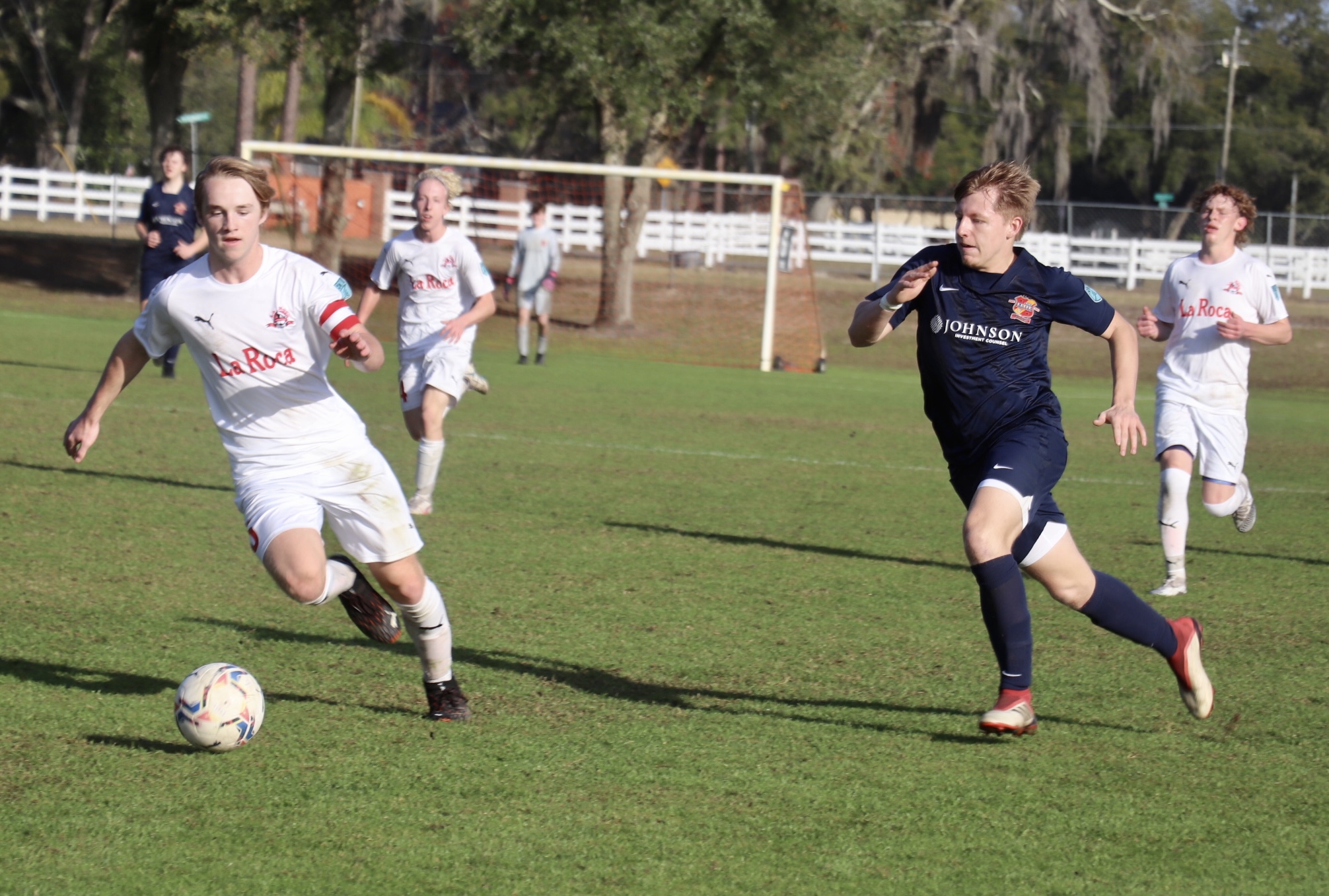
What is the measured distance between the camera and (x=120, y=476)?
984cm

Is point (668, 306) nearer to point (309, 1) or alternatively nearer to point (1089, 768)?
point (309, 1)

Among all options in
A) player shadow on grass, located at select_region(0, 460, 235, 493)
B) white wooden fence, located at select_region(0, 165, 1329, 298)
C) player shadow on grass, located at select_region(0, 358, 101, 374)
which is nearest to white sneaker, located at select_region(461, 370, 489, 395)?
player shadow on grass, located at select_region(0, 460, 235, 493)

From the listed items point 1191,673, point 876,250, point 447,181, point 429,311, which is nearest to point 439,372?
point 429,311

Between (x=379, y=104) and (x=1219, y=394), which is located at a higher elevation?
(x=379, y=104)

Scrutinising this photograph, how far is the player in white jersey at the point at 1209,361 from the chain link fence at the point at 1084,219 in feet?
81.6

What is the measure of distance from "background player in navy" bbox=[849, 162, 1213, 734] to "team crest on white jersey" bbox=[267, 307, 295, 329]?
190cm

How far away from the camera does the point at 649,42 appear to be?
22.9m

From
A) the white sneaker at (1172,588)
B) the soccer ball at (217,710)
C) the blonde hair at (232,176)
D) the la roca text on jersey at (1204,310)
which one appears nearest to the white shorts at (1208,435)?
the la roca text on jersey at (1204,310)

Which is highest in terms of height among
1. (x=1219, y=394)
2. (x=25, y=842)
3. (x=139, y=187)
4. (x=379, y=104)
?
(x=379, y=104)

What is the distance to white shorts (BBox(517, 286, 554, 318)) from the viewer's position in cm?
2102

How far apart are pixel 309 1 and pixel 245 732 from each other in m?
21.3

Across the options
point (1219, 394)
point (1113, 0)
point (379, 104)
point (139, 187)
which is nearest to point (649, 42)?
point (1219, 394)

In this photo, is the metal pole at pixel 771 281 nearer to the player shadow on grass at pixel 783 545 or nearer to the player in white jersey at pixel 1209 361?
the player shadow on grass at pixel 783 545

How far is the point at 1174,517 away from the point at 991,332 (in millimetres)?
3060
